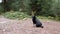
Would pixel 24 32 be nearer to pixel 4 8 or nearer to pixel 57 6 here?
pixel 57 6

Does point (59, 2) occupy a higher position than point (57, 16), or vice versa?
point (59, 2)

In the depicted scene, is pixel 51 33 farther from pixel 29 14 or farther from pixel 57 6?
pixel 29 14

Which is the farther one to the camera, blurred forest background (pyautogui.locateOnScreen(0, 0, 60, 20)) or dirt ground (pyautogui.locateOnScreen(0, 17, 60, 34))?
blurred forest background (pyautogui.locateOnScreen(0, 0, 60, 20))

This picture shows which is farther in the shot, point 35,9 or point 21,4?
point 21,4

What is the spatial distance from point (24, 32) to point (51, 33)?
146 cm

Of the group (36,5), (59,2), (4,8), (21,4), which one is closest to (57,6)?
(59,2)

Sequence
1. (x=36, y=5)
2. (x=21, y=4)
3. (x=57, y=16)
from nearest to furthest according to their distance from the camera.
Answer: (x=57, y=16) < (x=36, y=5) < (x=21, y=4)

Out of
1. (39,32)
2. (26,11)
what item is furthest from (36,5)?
(39,32)

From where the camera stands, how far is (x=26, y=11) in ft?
59.9

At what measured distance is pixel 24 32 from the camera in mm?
8906

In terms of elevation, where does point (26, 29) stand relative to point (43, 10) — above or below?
above

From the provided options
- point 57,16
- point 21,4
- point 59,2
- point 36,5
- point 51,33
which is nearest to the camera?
point 51,33

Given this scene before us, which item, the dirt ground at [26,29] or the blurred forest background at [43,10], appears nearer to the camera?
the dirt ground at [26,29]

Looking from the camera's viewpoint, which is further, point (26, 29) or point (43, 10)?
point (43, 10)
